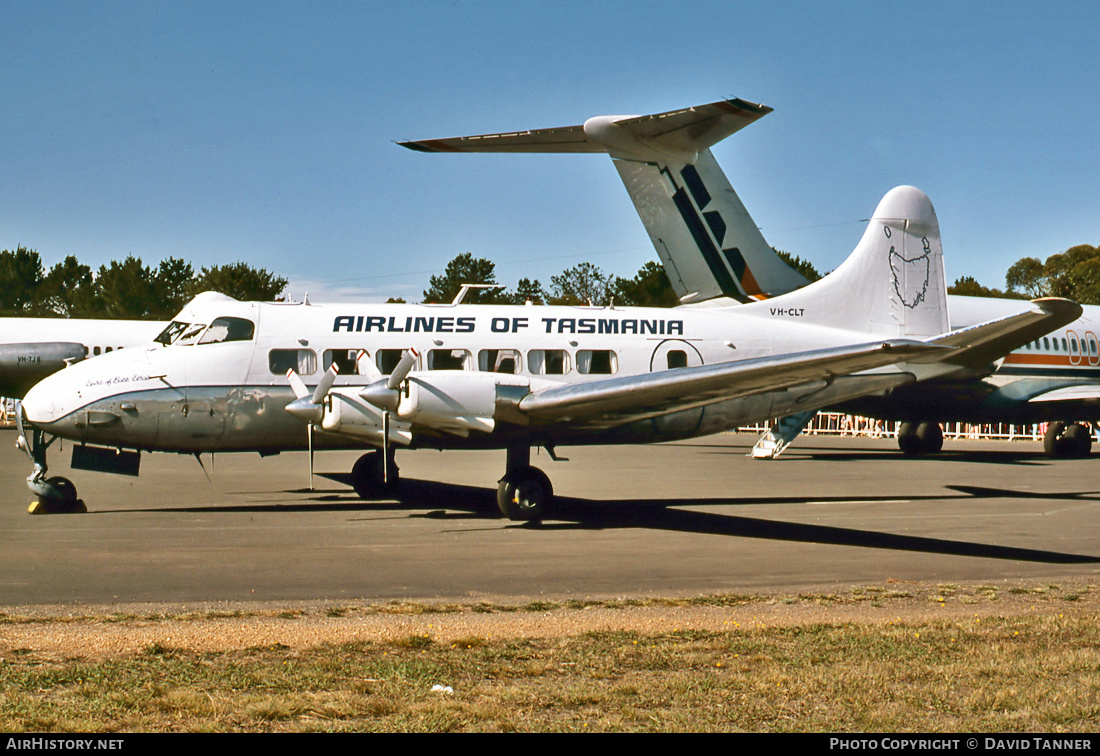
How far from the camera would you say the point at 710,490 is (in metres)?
20.4

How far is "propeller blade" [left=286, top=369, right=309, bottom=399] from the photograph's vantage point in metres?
15.2

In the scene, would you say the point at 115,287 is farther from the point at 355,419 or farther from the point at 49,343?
the point at 355,419

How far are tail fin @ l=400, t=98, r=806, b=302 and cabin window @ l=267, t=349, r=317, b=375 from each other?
10.8 meters

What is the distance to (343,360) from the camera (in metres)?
16.0

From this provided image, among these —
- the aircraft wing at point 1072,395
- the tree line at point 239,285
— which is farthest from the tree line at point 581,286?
the aircraft wing at point 1072,395

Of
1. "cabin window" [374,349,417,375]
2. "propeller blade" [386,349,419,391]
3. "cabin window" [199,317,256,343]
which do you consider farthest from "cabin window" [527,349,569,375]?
"cabin window" [199,317,256,343]

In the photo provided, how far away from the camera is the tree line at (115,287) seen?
74.1 m

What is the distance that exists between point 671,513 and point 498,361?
379 centimetres

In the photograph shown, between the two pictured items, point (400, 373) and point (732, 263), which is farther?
point (732, 263)

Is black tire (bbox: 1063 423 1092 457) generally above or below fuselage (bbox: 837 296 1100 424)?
below

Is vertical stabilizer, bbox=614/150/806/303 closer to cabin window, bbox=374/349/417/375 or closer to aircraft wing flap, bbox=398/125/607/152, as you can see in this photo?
aircraft wing flap, bbox=398/125/607/152

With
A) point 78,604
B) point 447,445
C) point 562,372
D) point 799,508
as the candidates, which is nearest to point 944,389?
point 799,508

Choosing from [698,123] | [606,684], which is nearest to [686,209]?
[698,123]

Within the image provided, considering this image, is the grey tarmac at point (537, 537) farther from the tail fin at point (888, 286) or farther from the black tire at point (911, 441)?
the black tire at point (911, 441)
